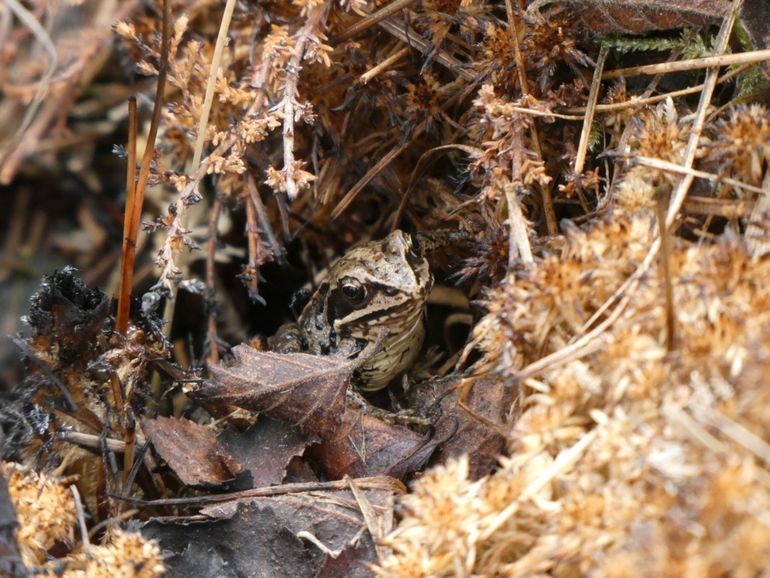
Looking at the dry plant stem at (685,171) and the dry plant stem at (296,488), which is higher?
the dry plant stem at (685,171)

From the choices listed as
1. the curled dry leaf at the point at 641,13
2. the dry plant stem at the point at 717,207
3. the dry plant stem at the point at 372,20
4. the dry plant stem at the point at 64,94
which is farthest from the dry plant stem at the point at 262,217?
the dry plant stem at the point at 64,94

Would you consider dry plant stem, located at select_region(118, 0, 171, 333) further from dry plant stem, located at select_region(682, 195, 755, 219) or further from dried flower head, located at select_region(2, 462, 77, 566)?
dry plant stem, located at select_region(682, 195, 755, 219)

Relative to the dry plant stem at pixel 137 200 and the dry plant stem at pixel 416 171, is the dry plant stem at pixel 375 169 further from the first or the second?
the dry plant stem at pixel 137 200

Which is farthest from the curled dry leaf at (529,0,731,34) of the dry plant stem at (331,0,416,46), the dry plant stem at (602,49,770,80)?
the dry plant stem at (331,0,416,46)

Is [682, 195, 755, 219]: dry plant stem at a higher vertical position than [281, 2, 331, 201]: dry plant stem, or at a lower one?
lower

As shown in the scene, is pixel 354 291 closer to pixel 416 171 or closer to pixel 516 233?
pixel 416 171

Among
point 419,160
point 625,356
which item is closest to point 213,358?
point 419,160
